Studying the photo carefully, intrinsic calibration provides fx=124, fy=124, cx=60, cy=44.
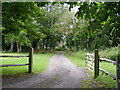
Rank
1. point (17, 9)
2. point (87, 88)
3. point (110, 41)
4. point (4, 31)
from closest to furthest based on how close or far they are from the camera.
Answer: point (110, 41), point (87, 88), point (17, 9), point (4, 31)

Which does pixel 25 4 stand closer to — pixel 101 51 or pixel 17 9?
pixel 17 9

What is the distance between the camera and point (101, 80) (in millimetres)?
5211

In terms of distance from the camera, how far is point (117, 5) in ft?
10.8

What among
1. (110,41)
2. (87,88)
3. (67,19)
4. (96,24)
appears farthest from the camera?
(67,19)

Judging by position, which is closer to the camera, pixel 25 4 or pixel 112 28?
pixel 112 28

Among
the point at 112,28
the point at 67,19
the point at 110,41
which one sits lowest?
the point at 110,41

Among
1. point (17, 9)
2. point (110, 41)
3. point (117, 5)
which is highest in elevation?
point (17, 9)

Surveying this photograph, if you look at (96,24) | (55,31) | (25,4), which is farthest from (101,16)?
(55,31)

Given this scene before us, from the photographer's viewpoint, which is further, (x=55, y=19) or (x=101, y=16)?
(x=55, y=19)

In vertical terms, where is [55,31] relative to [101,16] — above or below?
above

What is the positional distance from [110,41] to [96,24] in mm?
608

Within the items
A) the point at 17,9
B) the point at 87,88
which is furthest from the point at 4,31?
the point at 87,88

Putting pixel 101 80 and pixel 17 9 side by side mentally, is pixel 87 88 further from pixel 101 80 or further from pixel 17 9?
pixel 17 9

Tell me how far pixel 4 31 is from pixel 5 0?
6.32ft
